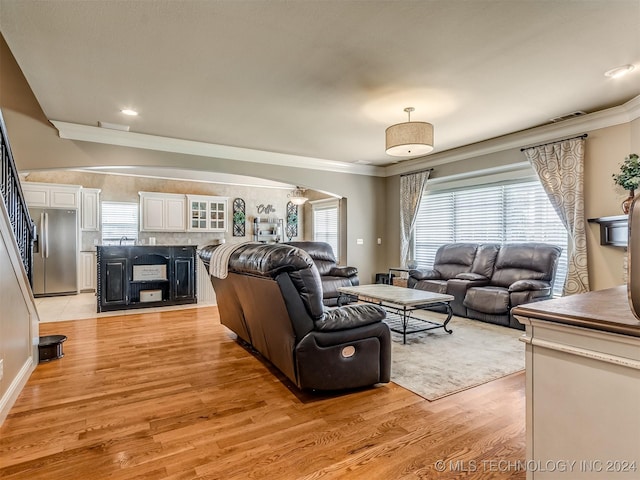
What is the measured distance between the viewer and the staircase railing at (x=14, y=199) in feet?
9.08

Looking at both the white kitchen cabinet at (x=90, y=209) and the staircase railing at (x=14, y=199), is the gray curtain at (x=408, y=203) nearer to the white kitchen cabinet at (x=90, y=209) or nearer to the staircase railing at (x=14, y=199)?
the staircase railing at (x=14, y=199)

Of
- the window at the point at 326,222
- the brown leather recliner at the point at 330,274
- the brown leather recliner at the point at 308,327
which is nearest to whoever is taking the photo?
the brown leather recliner at the point at 308,327

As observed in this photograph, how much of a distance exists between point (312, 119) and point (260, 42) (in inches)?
67.0

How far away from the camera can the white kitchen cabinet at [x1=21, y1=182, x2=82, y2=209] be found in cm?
664

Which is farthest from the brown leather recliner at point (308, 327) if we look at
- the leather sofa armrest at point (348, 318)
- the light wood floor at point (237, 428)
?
the light wood floor at point (237, 428)

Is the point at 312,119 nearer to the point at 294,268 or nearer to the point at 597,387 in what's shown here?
the point at 294,268

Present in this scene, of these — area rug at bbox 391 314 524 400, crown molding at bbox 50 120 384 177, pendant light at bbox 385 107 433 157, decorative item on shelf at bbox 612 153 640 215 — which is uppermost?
crown molding at bbox 50 120 384 177

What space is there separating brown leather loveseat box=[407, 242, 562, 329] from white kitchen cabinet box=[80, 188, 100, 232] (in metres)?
6.66

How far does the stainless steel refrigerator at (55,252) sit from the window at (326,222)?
551 cm

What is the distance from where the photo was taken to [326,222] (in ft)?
30.4

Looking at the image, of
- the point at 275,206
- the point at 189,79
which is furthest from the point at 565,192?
the point at 275,206

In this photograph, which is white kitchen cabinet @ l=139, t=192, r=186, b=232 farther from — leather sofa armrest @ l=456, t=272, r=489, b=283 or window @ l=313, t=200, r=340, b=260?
leather sofa armrest @ l=456, t=272, r=489, b=283

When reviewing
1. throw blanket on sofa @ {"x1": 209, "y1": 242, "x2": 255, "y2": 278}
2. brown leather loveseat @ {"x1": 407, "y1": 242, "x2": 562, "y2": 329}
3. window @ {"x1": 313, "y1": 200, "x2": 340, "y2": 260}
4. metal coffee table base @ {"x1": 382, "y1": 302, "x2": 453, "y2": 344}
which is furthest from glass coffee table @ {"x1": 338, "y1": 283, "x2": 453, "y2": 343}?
window @ {"x1": 313, "y1": 200, "x2": 340, "y2": 260}

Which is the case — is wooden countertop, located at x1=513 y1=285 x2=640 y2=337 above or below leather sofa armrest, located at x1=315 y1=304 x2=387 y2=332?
above
